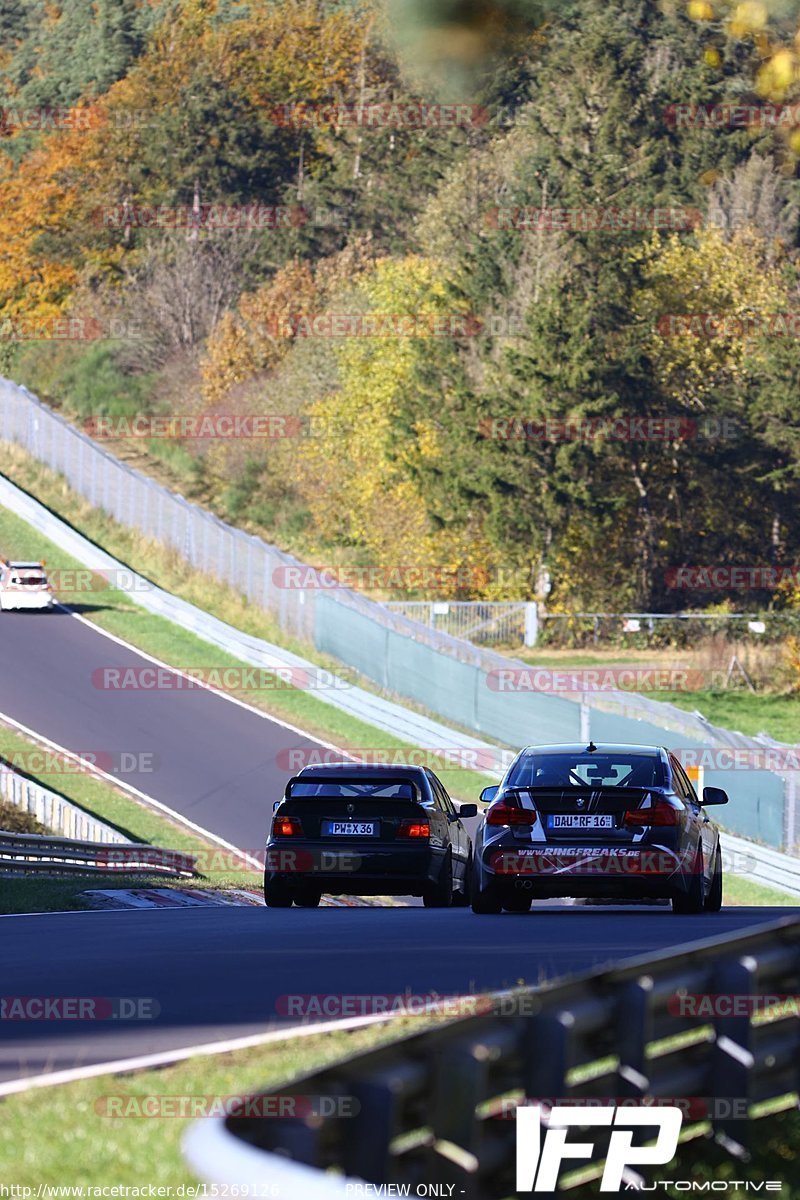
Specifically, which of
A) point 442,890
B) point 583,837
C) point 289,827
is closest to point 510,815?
point 583,837

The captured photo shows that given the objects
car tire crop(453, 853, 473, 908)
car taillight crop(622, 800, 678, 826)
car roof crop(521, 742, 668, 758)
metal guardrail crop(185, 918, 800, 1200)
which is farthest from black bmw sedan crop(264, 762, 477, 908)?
metal guardrail crop(185, 918, 800, 1200)

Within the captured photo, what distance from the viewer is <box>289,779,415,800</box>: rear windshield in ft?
61.5

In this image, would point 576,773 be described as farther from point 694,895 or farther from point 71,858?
point 71,858

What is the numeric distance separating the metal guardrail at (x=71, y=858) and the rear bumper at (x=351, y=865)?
7.91m

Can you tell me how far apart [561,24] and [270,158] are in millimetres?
16763

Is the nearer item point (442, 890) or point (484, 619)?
point (442, 890)

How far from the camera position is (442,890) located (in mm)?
19328

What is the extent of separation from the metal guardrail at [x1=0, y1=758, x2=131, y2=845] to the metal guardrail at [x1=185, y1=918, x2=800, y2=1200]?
25995mm

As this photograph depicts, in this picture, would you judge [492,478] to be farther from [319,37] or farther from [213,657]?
[319,37]

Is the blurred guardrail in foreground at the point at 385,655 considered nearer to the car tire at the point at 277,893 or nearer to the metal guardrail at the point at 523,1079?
the car tire at the point at 277,893

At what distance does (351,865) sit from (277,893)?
1085mm

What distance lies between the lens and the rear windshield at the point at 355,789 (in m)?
18.7

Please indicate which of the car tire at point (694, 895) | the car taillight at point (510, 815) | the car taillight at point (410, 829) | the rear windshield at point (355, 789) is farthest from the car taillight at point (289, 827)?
the car tire at point (694, 895)

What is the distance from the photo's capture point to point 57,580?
61.6m
